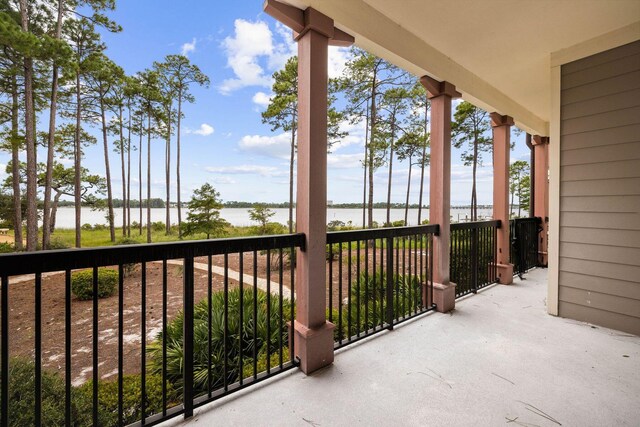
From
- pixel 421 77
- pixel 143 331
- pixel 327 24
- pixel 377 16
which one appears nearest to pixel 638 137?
pixel 421 77

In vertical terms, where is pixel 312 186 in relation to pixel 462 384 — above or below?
above

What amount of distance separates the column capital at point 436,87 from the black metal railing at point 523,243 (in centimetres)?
249

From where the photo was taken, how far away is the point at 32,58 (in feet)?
12.7

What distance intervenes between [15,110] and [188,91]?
3724mm

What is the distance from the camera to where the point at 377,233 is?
232 cm

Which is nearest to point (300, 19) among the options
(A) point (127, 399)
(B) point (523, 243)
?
(A) point (127, 399)

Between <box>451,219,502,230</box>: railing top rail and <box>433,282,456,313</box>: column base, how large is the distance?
709 mm

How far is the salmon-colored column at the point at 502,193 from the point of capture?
3.96 metres

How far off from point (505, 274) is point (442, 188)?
2061 mm

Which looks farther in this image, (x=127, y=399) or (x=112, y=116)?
(x=112, y=116)

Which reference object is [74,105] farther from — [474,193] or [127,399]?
[474,193]

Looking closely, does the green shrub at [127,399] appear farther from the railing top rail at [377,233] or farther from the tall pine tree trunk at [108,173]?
the tall pine tree trunk at [108,173]

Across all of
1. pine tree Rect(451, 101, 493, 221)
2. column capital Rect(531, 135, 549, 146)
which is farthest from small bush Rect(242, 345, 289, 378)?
pine tree Rect(451, 101, 493, 221)

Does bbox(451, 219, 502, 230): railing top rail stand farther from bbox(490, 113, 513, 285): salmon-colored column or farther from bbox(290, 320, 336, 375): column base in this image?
bbox(290, 320, 336, 375): column base
